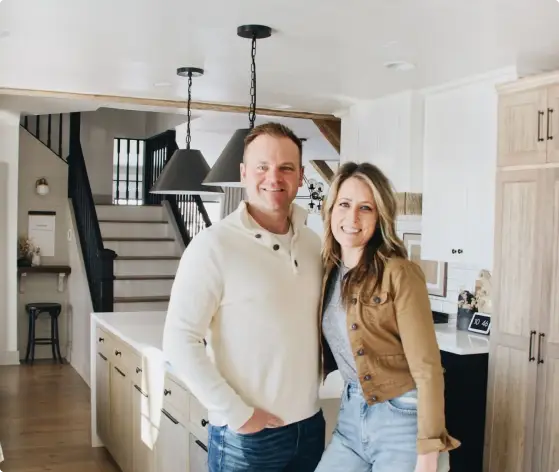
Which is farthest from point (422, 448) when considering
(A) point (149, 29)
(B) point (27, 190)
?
(B) point (27, 190)

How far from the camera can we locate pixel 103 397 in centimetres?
499

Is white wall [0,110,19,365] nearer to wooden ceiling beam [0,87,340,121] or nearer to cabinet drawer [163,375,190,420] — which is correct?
wooden ceiling beam [0,87,340,121]

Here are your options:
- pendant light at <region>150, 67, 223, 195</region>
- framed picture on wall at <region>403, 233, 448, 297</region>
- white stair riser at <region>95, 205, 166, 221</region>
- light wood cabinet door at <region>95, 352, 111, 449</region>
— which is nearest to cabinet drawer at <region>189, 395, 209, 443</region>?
pendant light at <region>150, 67, 223, 195</region>

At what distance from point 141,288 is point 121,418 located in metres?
3.93

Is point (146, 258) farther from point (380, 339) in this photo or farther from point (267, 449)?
point (380, 339)

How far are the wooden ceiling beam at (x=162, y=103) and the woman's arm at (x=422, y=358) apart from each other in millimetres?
4228

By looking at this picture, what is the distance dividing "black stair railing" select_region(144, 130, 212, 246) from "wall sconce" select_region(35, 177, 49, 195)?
1.42m

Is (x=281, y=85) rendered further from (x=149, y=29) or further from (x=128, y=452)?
(x=128, y=452)

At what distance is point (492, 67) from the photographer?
4.37m

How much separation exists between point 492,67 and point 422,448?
9.89ft

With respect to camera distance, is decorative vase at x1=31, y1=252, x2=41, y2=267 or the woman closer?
the woman

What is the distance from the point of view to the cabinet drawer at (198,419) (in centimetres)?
298

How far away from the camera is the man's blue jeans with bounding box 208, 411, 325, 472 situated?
2.07 m

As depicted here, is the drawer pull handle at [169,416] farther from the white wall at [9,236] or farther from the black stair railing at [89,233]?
the white wall at [9,236]
